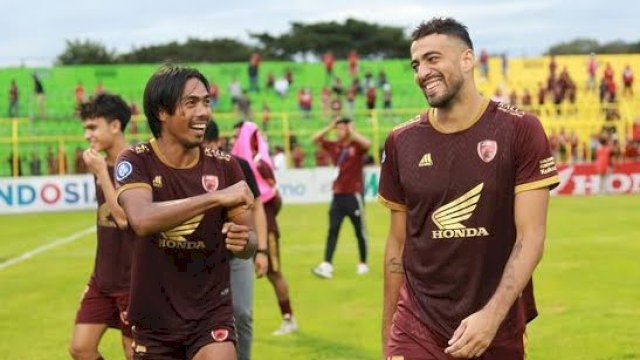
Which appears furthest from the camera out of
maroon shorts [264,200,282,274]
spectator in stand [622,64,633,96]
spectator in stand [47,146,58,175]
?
spectator in stand [622,64,633,96]

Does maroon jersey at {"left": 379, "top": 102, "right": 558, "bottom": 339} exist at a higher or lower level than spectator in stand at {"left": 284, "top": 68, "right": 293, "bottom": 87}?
lower

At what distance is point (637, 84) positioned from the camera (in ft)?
171

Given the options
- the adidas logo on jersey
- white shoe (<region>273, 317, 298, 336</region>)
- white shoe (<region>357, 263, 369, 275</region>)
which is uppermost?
the adidas logo on jersey

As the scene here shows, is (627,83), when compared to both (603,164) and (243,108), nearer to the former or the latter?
(603,164)

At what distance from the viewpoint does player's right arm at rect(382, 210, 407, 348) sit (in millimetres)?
5009

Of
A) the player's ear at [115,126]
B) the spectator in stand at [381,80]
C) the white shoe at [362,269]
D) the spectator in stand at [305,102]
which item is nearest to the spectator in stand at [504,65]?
the spectator in stand at [381,80]

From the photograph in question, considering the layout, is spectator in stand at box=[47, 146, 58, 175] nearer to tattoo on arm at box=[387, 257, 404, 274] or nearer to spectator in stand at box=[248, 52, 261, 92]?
spectator in stand at box=[248, 52, 261, 92]

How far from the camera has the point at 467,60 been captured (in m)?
4.68

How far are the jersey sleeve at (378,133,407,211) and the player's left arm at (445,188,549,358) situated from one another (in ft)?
1.97

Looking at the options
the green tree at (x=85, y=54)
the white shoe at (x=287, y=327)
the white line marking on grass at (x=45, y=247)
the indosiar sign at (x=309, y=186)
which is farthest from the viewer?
the green tree at (x=85, y=54)

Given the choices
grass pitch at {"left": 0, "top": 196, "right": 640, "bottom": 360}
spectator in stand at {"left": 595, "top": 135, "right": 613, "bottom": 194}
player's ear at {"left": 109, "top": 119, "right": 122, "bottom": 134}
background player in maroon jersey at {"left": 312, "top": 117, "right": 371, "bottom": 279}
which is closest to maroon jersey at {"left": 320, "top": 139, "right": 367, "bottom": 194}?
background player in maroon jersey at {"left": 312, "top": 117, "right": 371, "bottom": 279}

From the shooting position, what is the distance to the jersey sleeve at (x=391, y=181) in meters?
4.89

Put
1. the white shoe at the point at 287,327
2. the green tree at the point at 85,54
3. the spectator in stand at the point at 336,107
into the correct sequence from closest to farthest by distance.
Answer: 1. the white shoe at the point at 287,327
2. the spectator in stand at the point at 336,107
3. the green tree at the point at 85,54

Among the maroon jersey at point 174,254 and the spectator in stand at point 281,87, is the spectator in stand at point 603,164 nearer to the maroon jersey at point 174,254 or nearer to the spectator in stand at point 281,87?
the spectator in stand at point 281,87
